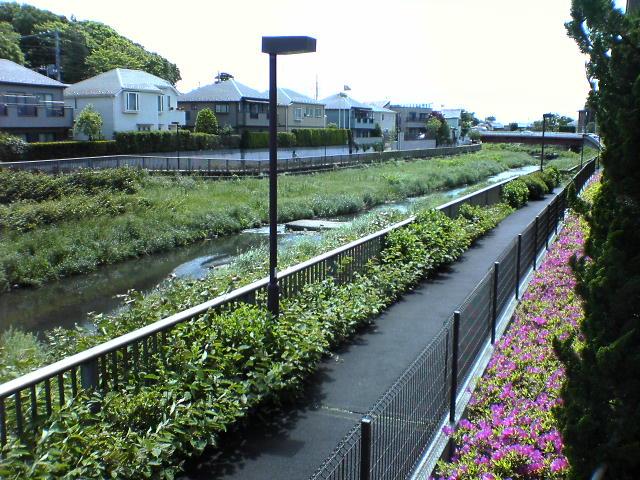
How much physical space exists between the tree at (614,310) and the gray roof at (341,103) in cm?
8189

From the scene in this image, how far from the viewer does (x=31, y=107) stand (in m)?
41.7

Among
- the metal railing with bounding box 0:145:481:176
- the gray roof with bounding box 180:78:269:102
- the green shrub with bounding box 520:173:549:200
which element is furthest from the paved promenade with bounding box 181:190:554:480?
the gray roof with bounding box 180:78:269:102

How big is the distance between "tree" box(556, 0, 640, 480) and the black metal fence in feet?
3.78

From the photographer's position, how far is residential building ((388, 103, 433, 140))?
11250 cm

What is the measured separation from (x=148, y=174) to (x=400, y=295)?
26.7 m

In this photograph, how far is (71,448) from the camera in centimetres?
399

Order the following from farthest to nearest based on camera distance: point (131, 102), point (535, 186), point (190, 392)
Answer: point (131, 102) → point (535, 186) → point (190, 392)

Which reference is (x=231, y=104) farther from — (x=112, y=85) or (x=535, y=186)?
(x=535, y=186)

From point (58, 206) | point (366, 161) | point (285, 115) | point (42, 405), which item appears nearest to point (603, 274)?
point (42, 405)

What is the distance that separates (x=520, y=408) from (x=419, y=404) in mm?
968

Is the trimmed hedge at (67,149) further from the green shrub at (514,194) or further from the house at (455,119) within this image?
the house at (455,119)

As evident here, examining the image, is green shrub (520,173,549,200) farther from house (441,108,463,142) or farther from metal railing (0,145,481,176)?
house (441,108,463,142)

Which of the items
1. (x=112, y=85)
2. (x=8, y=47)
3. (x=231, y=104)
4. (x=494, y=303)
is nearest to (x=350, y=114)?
(x=231, y=104)

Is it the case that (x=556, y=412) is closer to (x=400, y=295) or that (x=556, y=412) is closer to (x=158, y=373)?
(x=158, y=373)
